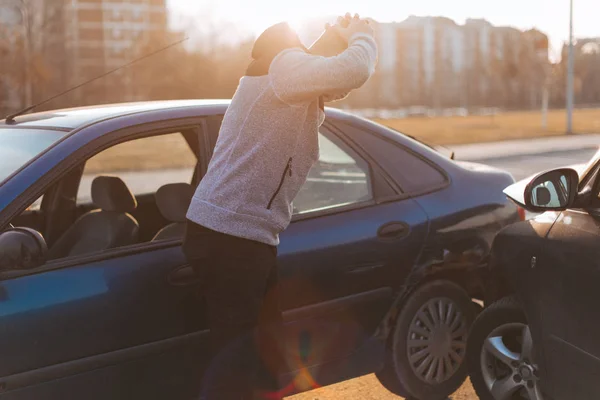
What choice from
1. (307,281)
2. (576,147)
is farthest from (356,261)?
(576,147)

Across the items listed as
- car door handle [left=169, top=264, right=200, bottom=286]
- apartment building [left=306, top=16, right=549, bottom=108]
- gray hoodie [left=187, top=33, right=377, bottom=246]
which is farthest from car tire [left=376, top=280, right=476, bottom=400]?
apartment building [left=306, top=16, right=549, bottom=108]

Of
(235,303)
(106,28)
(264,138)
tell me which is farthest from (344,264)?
(106,28)

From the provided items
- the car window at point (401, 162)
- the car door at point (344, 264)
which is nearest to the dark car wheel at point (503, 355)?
the car door at point (344, 264)

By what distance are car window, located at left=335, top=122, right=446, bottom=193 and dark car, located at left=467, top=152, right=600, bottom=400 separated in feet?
1.72

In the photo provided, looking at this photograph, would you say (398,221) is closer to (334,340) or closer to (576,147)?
(334,340)

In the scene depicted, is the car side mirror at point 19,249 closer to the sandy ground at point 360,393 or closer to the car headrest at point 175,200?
the car headrest at point 175,200

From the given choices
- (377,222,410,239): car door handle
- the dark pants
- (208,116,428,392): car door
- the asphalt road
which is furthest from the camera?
the asphalt road

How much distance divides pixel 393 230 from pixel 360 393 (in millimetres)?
1020

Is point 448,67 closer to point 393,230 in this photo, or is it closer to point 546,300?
point 393,230

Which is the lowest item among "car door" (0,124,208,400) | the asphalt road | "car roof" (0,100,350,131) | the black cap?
the asphalt road

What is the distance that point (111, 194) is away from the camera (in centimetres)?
386

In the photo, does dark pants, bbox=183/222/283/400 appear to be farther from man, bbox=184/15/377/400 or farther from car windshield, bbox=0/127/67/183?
car windshield, bbox=0/127/67/183

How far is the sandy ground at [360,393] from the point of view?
420 cm

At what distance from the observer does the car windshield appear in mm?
3111
